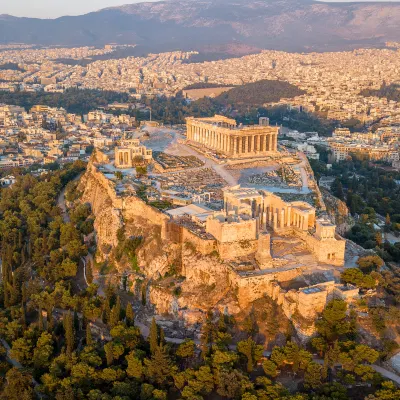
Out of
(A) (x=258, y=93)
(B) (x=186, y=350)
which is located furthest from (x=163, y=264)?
(A) (x=258, y=93)

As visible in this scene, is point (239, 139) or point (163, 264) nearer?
point (163, 264)

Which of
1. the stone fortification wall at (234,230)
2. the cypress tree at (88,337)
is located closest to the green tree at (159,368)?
the cypress tree at (88,337)

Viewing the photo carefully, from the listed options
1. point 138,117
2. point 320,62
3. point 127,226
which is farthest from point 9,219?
point 320,62

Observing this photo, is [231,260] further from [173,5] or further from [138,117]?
[173,5]

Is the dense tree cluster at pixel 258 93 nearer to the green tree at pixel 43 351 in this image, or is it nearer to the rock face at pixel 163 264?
the rock face at pixel 163 264

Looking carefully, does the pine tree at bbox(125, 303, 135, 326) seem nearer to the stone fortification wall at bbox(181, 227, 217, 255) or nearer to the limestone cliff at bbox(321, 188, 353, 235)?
the stone fortification wall at bbox(181, 227, 217, 255)

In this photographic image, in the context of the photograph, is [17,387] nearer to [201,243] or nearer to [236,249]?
[201,243]
